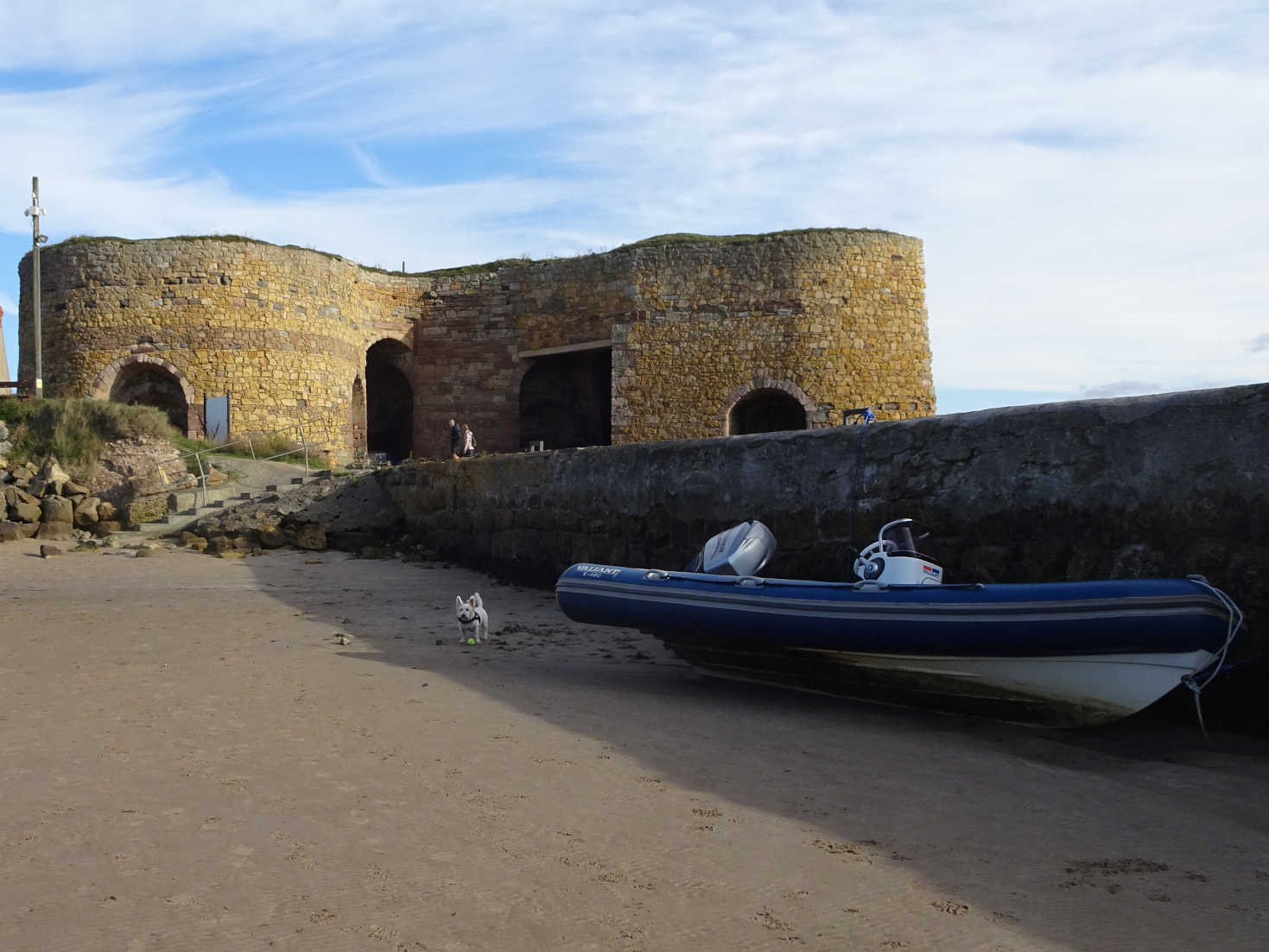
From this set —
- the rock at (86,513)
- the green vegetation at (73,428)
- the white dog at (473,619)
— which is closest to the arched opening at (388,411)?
the green vegetation at (73,428)

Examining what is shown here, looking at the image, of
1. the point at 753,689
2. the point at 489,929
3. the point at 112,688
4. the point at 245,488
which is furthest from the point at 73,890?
the point at 245,488

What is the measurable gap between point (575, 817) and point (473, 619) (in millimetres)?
3834

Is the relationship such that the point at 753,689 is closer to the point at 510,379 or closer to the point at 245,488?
the point at 245,488

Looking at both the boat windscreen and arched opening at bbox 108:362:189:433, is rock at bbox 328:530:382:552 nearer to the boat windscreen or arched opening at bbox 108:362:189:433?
the boat windscreen

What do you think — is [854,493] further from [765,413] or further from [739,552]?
[765,413]

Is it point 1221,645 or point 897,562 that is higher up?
point 897,562

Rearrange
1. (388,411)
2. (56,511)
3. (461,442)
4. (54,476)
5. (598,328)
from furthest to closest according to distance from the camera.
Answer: (388,411) → (598,328) → (461,442) → (54,476) → (56,511)

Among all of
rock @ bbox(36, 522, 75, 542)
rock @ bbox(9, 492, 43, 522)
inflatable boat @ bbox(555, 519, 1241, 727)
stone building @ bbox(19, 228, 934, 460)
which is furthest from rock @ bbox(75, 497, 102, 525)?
inflatable boat @ bbox(555, 519, 1241, 727)

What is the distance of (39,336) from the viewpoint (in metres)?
20.8

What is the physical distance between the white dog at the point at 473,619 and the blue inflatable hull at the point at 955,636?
151 centimetres

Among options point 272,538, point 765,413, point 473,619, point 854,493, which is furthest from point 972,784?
point 765,413

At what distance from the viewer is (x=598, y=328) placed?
21.8 meters

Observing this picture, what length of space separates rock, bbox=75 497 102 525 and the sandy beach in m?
9.08

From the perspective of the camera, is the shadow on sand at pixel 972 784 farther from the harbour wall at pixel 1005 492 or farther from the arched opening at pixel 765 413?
the arched opening at pixel 765 413
